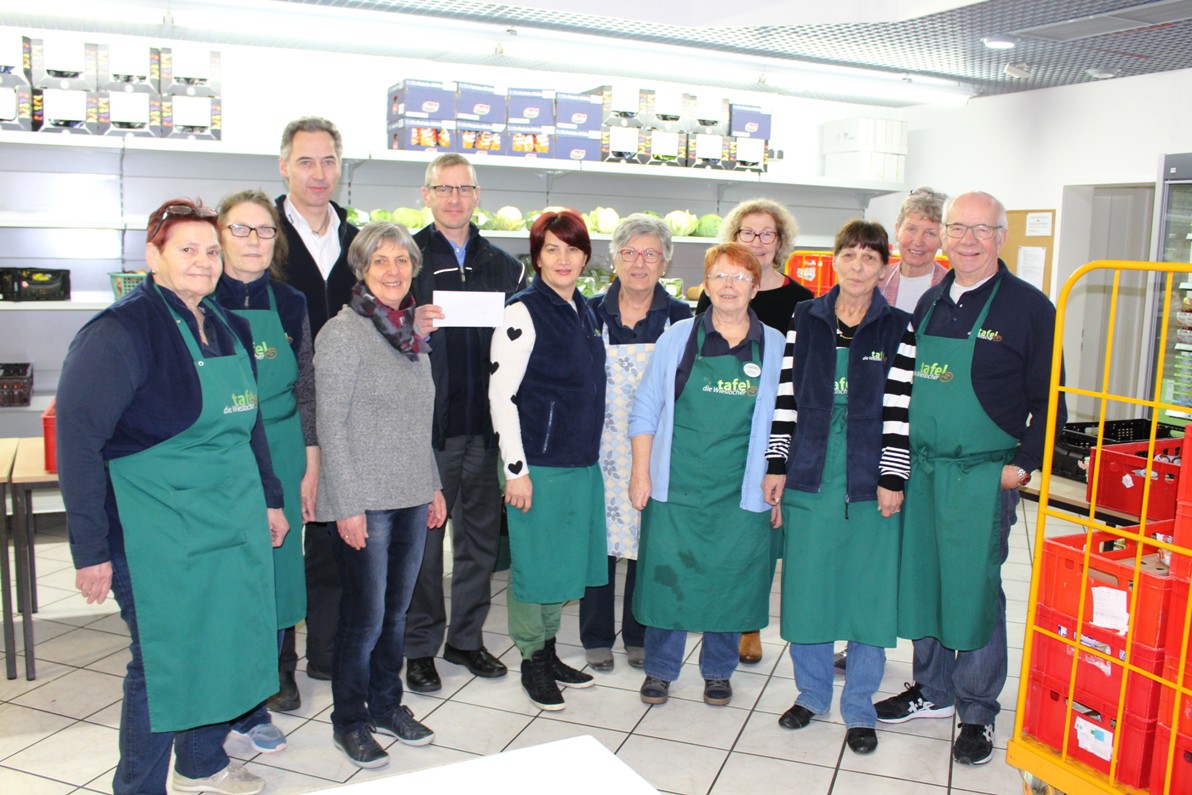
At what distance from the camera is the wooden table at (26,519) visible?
3557mm

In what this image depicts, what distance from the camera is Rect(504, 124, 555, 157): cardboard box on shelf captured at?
223 inches

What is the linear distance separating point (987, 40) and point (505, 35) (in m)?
3.01

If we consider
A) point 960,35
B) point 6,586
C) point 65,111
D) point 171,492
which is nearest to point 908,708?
point 171,492

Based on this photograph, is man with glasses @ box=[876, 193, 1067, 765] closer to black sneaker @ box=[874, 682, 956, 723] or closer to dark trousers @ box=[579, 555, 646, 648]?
black sneaker @ box=[874, 682, 956, 723]

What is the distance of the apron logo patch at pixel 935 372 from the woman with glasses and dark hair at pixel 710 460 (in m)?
0.47

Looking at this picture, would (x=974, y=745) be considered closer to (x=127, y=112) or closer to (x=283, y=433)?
(x=283, y=433)

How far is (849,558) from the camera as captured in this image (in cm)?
309

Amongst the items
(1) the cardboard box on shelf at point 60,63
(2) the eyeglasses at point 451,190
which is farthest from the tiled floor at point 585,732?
(1) the cardboard box on shelf at point 60,63

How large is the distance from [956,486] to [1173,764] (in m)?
0.95

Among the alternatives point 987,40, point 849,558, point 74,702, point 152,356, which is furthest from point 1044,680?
point 987,40

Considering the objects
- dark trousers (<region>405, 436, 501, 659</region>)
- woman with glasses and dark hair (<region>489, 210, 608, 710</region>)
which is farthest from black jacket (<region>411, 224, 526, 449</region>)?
woman with glasses and dark hair (<region>489, 210, 608, 710</region>)

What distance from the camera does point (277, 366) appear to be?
2.84 meters

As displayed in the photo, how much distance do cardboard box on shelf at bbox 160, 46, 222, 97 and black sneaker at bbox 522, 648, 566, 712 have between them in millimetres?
3480

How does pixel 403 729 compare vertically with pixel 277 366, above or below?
below
